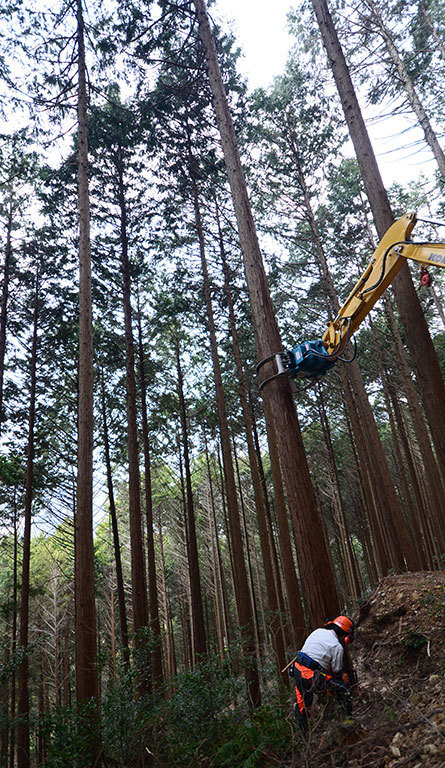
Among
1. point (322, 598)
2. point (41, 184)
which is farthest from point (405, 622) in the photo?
point (41, 184)

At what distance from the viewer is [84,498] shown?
7715 millimetres

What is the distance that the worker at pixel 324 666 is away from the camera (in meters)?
4.34

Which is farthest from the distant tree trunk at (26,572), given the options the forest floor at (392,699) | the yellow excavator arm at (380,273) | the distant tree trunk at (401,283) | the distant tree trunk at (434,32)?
the distant tree trunk at (434,32)

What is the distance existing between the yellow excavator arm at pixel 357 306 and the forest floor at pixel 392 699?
11.3 ft

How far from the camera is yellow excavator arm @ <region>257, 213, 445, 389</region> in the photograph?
196 inches

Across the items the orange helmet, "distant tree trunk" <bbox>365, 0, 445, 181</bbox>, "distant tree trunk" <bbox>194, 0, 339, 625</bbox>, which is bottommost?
the orange helmet

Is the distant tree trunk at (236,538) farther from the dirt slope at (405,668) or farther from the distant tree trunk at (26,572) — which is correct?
the distant tree trunk at (26,572)

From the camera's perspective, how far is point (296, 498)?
4859 millimetres

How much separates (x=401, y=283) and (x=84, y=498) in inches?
260

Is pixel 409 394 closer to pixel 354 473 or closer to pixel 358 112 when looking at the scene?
pixel 358 112

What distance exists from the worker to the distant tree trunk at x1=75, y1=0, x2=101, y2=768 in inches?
106

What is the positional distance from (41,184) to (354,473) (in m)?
21.4

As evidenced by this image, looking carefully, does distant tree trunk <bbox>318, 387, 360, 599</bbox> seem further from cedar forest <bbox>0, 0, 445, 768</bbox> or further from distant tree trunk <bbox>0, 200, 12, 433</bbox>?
distant tree trunk <bbox>0, 200, 12, 433</bbox>

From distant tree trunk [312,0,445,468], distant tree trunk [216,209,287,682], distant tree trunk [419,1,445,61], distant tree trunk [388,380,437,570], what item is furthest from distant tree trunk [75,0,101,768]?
distant tree trunk [388,380,437,570]
